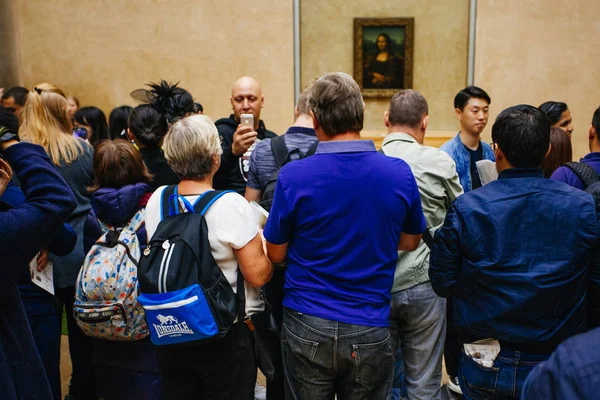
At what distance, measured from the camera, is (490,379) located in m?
2.27

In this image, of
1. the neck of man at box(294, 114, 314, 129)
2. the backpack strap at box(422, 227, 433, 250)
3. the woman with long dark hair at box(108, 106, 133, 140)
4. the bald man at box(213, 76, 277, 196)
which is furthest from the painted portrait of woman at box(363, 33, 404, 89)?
the backpack strap at box(422, 227, 433, 250)

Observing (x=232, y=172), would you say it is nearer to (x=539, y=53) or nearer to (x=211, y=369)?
(x=211, y=369)

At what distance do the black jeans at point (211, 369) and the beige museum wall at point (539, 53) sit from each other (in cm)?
667

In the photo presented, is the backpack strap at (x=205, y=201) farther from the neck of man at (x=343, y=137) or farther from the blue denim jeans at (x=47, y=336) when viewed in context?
the blue denim jeans at (x=47, y=336)

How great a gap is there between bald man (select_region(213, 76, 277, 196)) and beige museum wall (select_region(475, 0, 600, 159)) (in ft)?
16.6

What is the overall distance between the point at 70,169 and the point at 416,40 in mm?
6219

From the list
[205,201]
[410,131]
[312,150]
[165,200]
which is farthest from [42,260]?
[410,131]

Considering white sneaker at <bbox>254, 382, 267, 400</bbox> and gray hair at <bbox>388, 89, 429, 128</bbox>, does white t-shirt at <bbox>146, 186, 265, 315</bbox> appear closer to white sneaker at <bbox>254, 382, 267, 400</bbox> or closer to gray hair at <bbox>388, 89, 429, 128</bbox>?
gray hair at <bbox>388, 89, 429, 128</bbox>

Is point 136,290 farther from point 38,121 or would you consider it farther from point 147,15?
point 147,15

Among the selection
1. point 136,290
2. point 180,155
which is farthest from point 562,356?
point 136,290

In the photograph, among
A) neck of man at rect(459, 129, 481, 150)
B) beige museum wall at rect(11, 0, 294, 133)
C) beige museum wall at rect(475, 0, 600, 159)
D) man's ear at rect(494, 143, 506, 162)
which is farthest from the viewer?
beige museum wall at rect(11, 0, 294, 133)

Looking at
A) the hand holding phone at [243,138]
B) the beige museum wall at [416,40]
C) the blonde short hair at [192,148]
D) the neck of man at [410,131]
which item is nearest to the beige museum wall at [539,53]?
the beige museum wall at [416,40]

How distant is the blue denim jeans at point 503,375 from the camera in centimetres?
221

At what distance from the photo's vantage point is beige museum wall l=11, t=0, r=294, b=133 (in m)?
8.38
